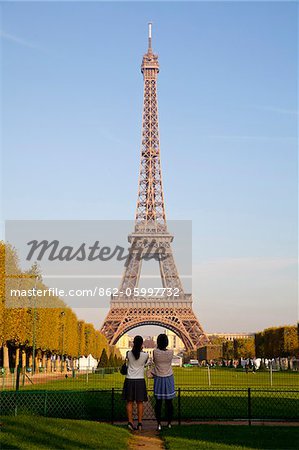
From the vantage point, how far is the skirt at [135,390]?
45.7 feet

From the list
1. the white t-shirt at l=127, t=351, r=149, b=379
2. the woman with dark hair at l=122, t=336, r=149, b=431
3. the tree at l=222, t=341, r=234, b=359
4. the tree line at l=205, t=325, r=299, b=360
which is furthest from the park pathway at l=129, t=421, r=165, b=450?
the tree at l=222, t=341, r=234, b=359

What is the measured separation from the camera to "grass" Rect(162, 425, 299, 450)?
12383mm

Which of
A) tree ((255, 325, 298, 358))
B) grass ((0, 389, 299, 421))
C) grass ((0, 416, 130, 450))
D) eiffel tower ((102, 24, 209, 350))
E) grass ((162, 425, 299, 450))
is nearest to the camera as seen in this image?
grass ((0, 416, 130, 450))

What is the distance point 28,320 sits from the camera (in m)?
56.4

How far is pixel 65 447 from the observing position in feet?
38.8

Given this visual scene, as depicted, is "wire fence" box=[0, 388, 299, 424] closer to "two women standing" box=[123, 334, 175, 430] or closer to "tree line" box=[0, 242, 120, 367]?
"two women standing" box=[123, 334, 175, 430]

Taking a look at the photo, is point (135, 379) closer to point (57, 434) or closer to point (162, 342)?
point (162, 342)

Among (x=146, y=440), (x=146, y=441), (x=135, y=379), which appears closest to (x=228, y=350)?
(x=135, y=379)

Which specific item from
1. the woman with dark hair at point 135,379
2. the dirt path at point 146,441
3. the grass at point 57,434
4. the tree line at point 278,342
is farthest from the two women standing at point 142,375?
the tree line at point 278,342

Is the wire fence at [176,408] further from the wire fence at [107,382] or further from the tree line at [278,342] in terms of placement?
the tree line at [278,342]

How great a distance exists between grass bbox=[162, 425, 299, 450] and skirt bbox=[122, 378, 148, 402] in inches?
36.0

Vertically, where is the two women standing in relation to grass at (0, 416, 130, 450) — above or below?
above

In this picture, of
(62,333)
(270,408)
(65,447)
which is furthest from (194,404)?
(62,333)

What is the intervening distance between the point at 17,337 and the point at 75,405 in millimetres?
31379
